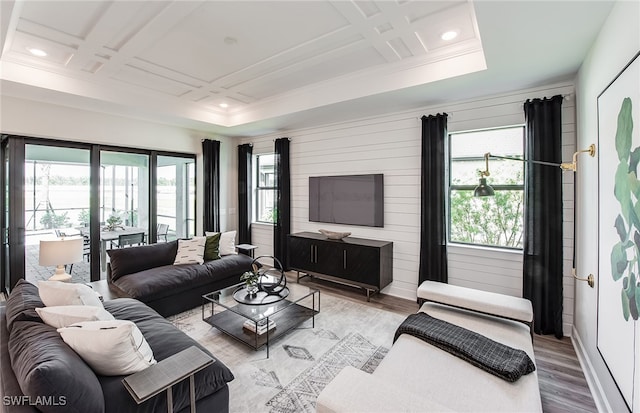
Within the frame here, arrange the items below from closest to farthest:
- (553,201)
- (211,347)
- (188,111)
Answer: (211,347) → (553,201) → (188,111)

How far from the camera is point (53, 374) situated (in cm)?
118

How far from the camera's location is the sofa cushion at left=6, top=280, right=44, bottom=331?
5.80ft

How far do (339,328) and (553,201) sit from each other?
2603mm

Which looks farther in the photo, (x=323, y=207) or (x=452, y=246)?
(x=323, y=207)

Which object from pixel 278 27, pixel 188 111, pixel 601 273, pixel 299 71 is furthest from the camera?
pixel 188 111

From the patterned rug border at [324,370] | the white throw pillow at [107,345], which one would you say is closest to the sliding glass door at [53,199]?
the white throw pillow at [107,345]

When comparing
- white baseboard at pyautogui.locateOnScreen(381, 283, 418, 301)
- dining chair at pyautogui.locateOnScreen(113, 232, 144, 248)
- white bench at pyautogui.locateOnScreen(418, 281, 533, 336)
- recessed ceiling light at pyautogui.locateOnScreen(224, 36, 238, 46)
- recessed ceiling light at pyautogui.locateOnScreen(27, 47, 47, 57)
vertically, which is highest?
recessed ceiling light at pyautogui.locateOnScreen(27, 47, 47, 57)

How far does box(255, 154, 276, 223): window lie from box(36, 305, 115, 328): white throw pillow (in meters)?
4.16

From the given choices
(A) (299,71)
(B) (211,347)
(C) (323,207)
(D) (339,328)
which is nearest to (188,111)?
(A) (299,71)

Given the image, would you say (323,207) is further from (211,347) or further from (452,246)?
(211,347)

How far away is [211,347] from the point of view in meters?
2.78

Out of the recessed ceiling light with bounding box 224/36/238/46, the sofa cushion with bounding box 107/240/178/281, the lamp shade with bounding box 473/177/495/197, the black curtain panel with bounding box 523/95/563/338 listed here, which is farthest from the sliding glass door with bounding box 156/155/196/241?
the black curtain panel with bounding box 523/95/563/338

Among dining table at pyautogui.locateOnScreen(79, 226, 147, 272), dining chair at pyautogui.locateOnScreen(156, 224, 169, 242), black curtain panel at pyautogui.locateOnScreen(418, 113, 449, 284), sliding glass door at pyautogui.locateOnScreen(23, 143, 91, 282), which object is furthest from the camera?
dining chair at pyautogui.locateOnScreen(156, 224, 169, 242)

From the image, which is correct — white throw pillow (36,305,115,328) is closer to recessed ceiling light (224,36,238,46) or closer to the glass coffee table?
the glass coffee table
